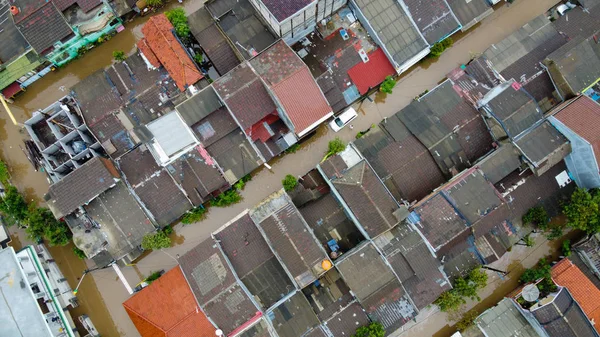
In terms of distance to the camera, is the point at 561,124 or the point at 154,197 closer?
the point at 561,124

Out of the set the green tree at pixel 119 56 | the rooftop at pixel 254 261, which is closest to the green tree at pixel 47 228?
the rooftop at pixel 254 261

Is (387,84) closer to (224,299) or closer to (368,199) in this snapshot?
(368,199)

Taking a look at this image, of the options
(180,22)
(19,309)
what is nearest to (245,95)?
(180,22)

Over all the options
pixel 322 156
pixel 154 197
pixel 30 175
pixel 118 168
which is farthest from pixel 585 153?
pixel 30 175

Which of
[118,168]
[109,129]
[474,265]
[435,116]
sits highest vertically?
[109,129]

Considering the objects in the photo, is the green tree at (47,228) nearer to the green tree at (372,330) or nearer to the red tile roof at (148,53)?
the red tile roof at (148,53)

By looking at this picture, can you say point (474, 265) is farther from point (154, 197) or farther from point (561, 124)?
point (154, 197)

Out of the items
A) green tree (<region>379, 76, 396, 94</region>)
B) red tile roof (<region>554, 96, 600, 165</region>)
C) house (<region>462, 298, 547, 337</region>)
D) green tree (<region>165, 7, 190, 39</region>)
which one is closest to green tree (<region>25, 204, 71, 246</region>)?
green tree (<region>165, 7, 190, 39</region>)
